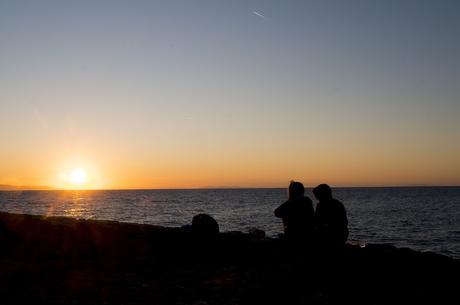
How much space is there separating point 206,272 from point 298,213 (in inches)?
123

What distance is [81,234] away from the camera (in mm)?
16938

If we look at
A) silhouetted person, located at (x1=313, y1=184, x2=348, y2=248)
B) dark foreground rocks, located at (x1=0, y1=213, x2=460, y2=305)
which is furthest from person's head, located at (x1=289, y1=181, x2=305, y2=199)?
dark foreground rocks, located at (x1=0, y1=213, x2=460, y2=305)

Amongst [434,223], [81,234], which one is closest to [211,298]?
[81,234]

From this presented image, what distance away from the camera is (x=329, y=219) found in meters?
12.3

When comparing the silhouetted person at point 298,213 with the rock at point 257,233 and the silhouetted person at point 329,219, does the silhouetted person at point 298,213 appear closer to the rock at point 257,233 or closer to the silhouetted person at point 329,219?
the silhouetted person at point 329,219

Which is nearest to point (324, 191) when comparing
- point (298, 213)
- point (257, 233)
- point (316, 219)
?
point (316, 219)

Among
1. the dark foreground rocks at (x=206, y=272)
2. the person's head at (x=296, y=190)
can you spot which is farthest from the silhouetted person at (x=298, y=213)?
the dark foreground rocks at (x=206, y=272)

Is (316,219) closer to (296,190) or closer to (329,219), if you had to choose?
(329,219)

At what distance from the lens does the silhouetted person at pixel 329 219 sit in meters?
12.2

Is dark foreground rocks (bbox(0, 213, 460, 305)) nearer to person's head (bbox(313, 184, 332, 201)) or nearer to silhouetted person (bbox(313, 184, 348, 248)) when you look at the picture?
silhouetted person (bbox(313, 184, 348, 248))

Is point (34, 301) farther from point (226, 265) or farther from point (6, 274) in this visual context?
point (226, 265)

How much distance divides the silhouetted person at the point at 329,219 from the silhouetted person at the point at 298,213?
64 centimetres

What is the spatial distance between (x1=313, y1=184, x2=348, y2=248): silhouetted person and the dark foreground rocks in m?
0.39

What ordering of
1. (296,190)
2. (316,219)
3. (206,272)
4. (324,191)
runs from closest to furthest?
(206,272) < (324,191) < (316,219) < (296,190)
